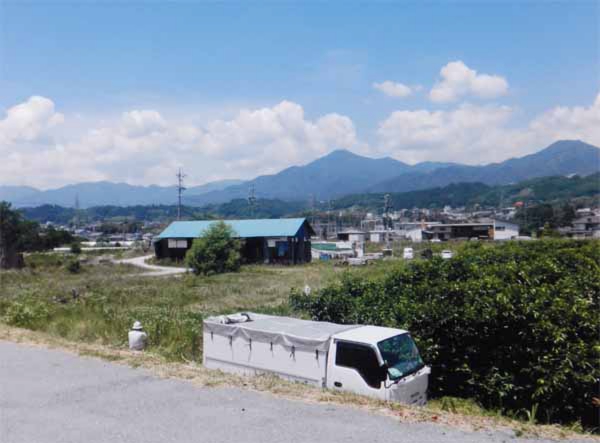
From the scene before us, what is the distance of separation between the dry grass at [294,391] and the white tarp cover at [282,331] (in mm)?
709

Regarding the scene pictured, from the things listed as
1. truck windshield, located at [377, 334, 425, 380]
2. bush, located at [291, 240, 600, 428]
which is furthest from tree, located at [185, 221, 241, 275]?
truck windshield, located at [377, 334, 425, 380]

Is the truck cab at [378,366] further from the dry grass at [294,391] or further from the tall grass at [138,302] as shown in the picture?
the tall grass at [138,302]

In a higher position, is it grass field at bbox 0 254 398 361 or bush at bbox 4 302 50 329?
bush at bbox 4 302 50 329

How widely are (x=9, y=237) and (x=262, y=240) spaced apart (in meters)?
19.6

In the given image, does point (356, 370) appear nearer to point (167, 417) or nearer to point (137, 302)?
point (167, 417)

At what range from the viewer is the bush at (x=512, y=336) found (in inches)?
293

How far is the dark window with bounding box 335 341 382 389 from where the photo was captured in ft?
24.6

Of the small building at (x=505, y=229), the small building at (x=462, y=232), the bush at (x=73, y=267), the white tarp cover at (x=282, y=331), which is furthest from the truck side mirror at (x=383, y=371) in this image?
the small building at (x=505, y=229)

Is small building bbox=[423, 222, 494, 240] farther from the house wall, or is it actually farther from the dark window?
the dark window

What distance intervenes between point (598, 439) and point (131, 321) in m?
10.2

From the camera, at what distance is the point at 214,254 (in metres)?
35.9

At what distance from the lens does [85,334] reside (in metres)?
11.2

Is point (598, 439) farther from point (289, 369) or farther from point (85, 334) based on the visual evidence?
point (85, 334)

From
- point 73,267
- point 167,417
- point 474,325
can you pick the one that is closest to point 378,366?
point 474,325
